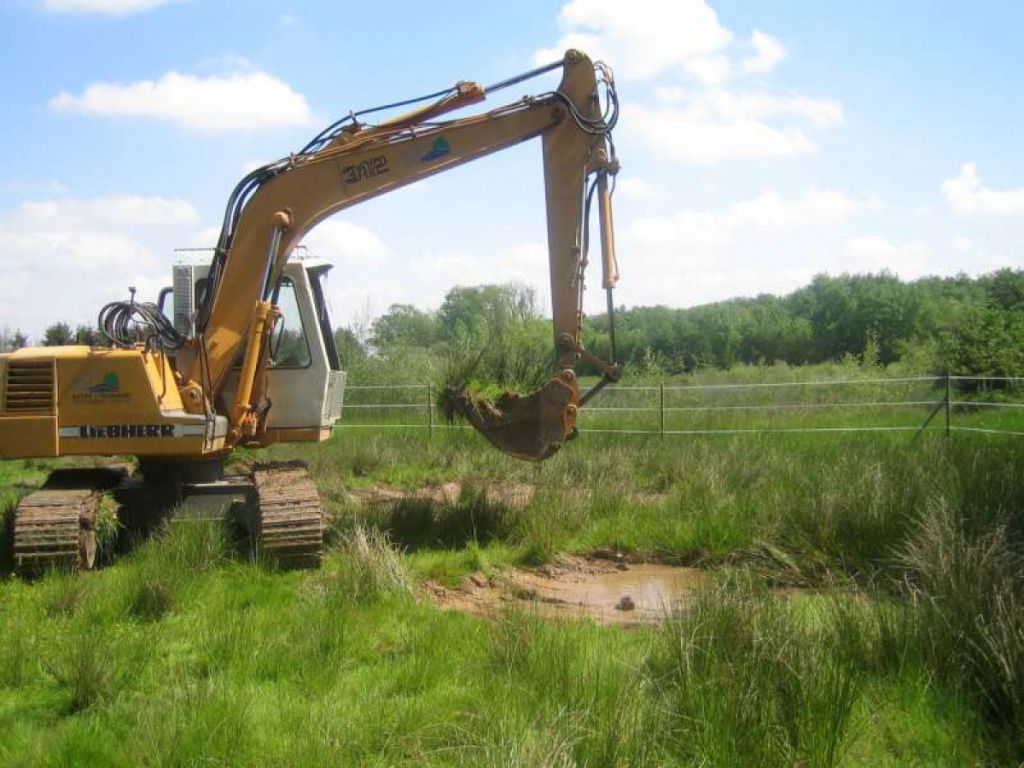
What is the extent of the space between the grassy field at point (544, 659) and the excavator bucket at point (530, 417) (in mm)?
1213

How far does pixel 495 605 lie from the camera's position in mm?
7328

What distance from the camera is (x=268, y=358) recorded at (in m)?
9.58

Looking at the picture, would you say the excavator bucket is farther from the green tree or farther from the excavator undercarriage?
the green tree

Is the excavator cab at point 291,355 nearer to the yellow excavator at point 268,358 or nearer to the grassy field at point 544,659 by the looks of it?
the yellow excavator at point 268,358

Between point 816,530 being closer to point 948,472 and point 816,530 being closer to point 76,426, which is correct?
point 948,472

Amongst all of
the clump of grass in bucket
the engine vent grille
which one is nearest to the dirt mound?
the clump of grass in bucket

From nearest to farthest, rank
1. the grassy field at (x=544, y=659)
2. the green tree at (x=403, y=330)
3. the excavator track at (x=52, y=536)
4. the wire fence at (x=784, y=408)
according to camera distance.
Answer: the grassy field at (x=544, y=659)
the excavator track at (x=52, y=536)
the wire fence at (x=784, y=408)
the green tree at (x=403, y=330)

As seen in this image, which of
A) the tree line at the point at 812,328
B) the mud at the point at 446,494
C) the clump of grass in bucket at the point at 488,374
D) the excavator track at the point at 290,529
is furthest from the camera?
the tree line at the point at 812,328

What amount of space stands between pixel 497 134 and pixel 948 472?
5156mm

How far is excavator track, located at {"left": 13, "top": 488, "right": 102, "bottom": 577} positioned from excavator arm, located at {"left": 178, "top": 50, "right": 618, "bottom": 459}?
139 centimetres

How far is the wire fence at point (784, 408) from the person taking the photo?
16.2m

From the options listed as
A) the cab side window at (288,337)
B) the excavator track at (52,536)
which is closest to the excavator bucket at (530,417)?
the cab side window at (288,337)

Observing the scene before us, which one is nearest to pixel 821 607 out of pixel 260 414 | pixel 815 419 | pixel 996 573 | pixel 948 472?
pixel 996 573

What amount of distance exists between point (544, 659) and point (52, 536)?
15.6ft
